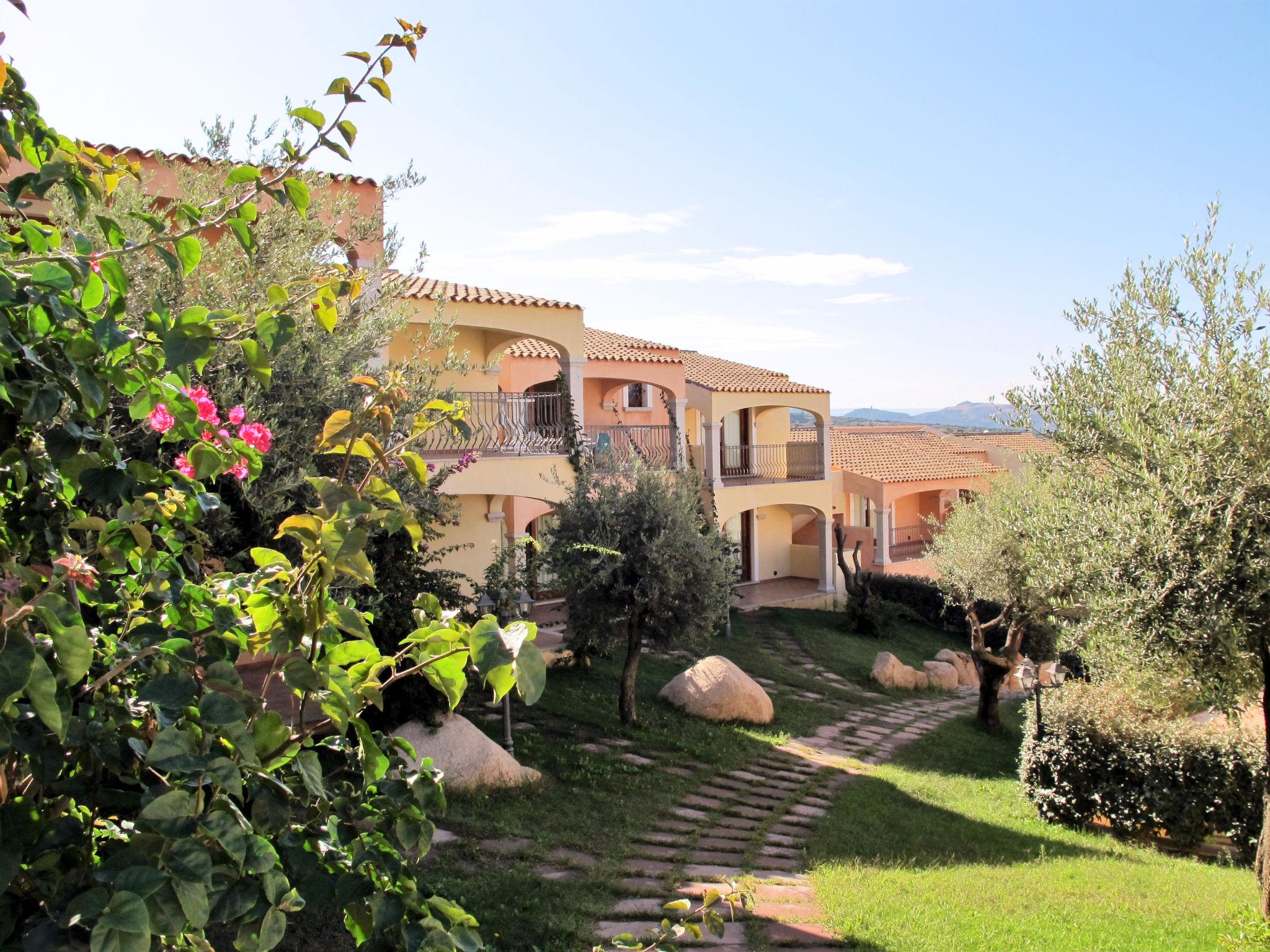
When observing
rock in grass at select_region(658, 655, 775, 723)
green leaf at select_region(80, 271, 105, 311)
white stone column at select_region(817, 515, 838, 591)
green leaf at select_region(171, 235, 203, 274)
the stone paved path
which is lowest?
the stone paved path

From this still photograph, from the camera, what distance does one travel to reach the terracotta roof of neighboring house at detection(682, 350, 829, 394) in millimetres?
23594

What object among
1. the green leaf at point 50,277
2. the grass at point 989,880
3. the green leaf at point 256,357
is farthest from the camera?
the grass at point 989,880

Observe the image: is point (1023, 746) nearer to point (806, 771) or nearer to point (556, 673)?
point (806, 771)

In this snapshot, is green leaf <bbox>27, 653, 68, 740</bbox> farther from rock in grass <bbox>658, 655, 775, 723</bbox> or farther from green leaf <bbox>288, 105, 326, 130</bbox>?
rock in grass <bbox>658, 655, 775, 723</bbox>

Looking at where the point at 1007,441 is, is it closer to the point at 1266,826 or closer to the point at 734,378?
the point at 734,378

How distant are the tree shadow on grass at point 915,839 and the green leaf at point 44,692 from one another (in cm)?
781

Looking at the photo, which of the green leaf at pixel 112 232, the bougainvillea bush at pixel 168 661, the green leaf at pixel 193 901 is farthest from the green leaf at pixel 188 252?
the green leaf at pixel 193 901

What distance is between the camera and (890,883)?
24.1ft

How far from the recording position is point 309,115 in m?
2.14

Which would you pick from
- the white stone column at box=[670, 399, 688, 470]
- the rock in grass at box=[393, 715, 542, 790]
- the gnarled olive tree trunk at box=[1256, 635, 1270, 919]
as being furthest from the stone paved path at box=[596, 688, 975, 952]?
the white stone column at box=[670, 399, 688, 470]

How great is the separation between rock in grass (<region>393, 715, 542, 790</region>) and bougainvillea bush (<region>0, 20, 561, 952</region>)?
6.90 metres

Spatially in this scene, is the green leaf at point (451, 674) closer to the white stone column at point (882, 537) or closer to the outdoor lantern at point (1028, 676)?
the outdoor lantern at point (1028, 676)

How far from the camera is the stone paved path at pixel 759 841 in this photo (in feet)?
20.3

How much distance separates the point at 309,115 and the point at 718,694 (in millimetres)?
11471
